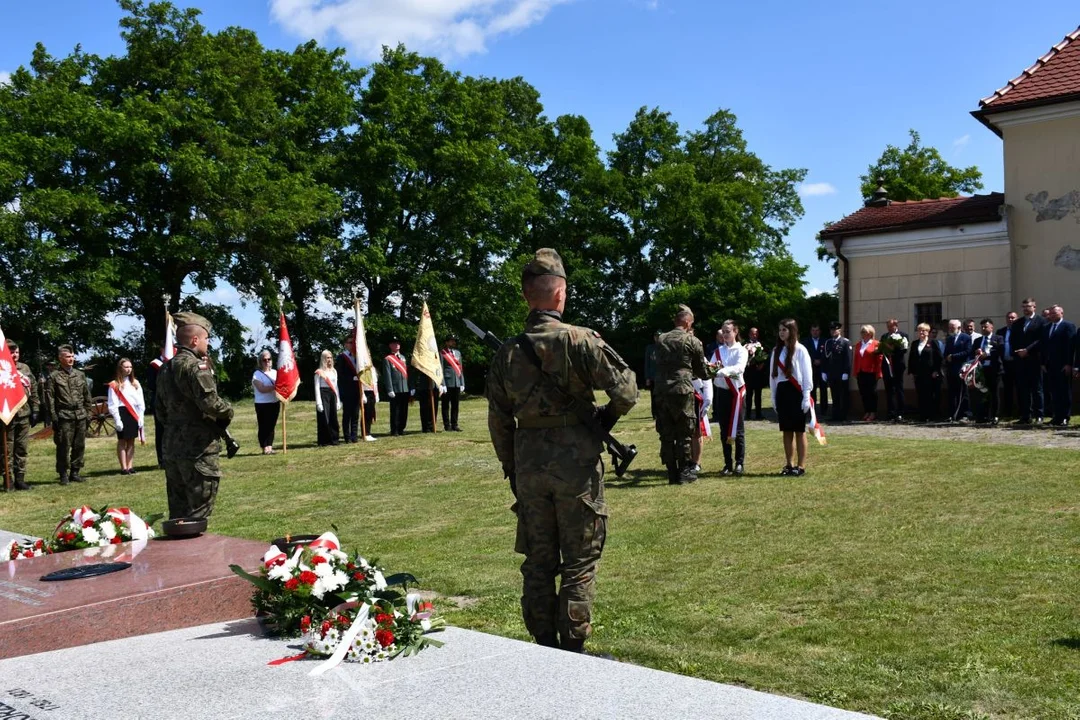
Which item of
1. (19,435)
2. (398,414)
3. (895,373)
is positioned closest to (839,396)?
(895,373)

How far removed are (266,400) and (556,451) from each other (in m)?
14.7

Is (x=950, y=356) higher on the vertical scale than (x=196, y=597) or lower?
higher

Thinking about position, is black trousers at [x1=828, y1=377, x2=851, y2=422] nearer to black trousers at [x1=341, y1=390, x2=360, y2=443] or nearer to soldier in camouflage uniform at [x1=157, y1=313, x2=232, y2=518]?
black trousers at [x1=341, y1=390, x2=360, y2=443]

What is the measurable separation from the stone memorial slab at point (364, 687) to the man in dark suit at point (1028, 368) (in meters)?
15.6

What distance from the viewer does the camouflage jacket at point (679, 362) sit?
12328mm

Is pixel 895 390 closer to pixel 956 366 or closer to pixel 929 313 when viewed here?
pixel 956 366

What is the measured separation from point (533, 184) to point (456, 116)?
598cm

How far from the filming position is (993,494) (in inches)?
415

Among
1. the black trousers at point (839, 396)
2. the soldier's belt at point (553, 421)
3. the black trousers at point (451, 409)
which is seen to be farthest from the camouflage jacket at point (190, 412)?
the black trousers at point (839, 396)

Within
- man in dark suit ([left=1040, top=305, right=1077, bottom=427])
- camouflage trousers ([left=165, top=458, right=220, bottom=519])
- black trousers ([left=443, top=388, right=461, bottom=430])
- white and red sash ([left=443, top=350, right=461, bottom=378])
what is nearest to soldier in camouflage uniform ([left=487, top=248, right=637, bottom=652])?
camouflage trousers ([left=165, top=458, right=220, bottom=519])

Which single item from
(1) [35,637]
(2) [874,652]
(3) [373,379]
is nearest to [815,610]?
(2) [874,652]

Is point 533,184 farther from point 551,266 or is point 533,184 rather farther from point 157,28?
point 551,266

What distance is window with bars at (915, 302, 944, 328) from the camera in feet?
75.3

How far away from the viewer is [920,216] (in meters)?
23.4
